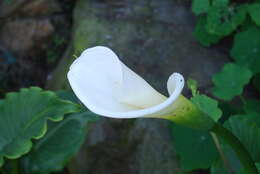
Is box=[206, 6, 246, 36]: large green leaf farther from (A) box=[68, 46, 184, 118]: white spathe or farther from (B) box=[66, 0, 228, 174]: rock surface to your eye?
(A) box=[68, 46, 184, 118]: white spathe

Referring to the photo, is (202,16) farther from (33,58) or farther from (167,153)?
(33,58)

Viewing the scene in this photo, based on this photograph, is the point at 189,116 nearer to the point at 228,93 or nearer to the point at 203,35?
the point at 228,93

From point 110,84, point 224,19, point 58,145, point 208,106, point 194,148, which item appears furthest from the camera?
point 224,19

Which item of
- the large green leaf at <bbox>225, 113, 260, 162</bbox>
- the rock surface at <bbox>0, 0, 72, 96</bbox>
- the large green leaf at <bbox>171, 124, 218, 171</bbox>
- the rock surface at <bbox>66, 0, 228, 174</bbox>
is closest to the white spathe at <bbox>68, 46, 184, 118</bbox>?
the large green leaf at <bbox>225, 113, 260, 162</bbox>

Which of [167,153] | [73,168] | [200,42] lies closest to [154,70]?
[200,42]

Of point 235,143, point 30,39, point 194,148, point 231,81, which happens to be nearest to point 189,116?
point 235,143

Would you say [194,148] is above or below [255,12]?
below

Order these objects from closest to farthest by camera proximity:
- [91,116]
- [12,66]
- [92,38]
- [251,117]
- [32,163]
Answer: [251,117]
[91,116]
[32,163]
[92,38]
[12,66]
